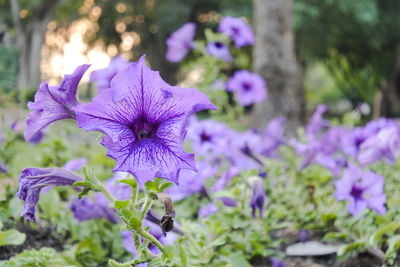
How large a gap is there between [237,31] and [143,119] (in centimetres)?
182

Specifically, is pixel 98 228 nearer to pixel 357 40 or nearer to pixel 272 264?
pixel 272 264

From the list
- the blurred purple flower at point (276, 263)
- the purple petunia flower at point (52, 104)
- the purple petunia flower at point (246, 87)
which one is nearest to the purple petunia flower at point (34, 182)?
the purple petunia flower at point (52, 104)

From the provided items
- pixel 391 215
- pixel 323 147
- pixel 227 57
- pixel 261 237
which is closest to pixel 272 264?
pixel 261 237

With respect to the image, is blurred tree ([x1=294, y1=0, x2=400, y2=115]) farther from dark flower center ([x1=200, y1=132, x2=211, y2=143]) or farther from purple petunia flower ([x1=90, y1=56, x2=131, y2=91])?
purple petunia flower ([x1=90, y1=56, x2=131, y2=91])

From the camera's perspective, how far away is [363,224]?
1497 mm

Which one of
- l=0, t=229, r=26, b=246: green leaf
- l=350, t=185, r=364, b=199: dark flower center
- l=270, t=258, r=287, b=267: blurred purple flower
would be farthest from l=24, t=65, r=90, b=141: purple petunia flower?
l=350, t=185, r=364, b=199: dark flower center

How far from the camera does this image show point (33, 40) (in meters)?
11.4

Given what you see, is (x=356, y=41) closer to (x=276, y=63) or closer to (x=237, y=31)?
(x=276, y=63)

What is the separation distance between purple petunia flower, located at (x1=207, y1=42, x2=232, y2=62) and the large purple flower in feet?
5.52

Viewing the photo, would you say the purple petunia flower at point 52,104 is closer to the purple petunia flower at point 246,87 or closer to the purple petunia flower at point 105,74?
the purple petunia flower at point 105,74

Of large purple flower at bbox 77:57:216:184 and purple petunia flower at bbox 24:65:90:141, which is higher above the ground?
purple petunia flower at bbox 24:65:90:141

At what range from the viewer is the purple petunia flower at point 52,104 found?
939 millimetres

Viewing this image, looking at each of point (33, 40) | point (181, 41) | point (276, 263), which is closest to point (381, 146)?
point (276, 263)

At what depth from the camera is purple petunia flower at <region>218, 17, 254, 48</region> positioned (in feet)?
8.37
